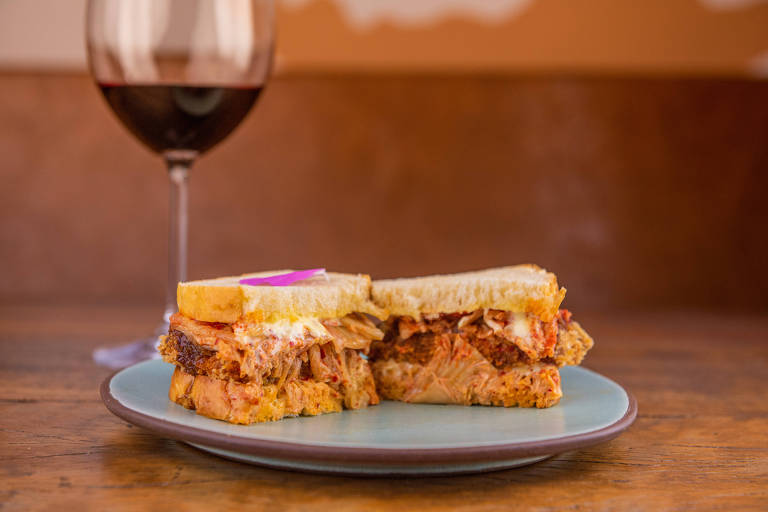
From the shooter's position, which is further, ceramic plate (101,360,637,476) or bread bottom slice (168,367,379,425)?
bread bottom slice (168,367,379,425)

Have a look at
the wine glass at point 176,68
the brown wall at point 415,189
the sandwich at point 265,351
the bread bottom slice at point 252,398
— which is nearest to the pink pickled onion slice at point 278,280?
the sandwich at point 265,351

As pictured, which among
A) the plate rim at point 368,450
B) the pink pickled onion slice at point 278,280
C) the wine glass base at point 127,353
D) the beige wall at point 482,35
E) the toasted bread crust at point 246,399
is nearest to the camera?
the plate rim at point 368,450

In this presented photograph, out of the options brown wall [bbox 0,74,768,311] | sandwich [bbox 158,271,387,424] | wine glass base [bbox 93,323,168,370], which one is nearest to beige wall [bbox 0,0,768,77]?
brown wall [bbox 0,74,768,311]

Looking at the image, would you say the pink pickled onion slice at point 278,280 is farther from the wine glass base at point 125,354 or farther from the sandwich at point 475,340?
the wine glass base at point 125,354

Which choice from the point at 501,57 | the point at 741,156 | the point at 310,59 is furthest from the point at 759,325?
the point at 310,59

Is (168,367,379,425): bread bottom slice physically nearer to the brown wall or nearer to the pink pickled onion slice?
the pink pickled onion slice

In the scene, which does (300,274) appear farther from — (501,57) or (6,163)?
(6,163)

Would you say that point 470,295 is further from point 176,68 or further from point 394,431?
point 176,68

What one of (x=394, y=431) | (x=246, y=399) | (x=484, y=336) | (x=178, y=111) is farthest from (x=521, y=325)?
(x=178, y=111)

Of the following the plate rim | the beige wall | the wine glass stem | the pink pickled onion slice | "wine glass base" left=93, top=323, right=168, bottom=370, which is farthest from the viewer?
the beige wall
